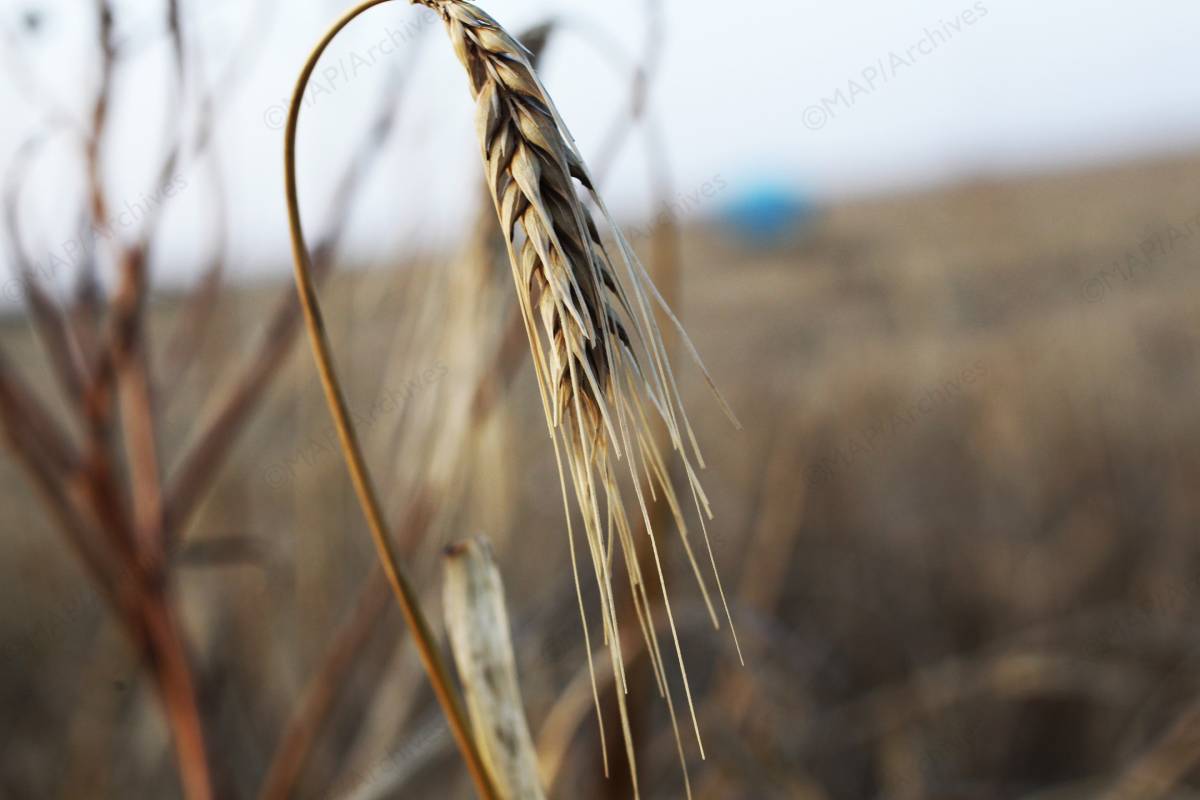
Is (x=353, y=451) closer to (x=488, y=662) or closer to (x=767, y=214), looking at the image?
(x=488, y=662)

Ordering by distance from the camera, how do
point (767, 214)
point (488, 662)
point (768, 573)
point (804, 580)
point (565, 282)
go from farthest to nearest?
point (767, 214) < point (804, 580) < point (768, 573) < point (488, 662) < point (565, 282)

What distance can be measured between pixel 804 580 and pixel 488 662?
220cm

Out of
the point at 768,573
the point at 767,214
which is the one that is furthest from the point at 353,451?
the point at 767,214

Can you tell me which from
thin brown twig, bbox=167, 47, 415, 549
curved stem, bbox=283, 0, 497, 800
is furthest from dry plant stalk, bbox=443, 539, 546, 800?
thin brown twig, bbox=167, 47, 415, 549

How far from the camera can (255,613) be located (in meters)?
1.39

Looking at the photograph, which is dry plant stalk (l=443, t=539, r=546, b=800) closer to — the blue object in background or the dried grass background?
the dried grass background

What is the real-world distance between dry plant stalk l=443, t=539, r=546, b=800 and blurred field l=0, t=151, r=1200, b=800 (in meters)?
0.15

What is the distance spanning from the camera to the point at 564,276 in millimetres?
289

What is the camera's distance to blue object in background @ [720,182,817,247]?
63.2ft

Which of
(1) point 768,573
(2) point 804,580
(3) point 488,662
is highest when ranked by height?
(3) point 488,662

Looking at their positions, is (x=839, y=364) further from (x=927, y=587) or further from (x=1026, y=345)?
(x=927, y=587)

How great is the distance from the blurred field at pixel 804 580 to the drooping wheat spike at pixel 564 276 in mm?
362

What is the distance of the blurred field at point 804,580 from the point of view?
1.01 m

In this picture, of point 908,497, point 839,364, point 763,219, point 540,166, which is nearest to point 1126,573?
point 908,497
